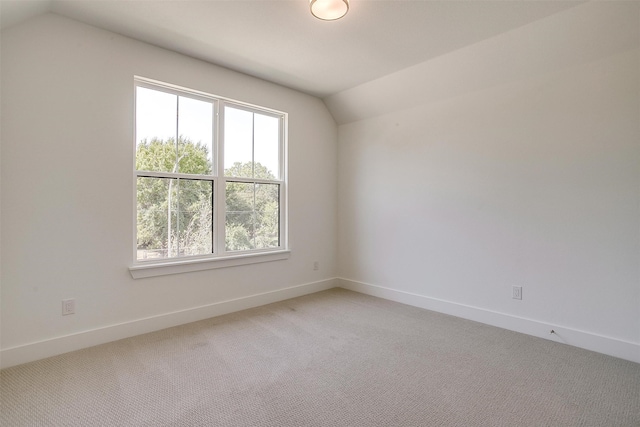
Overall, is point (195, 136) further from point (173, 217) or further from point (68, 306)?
point (68, 306)

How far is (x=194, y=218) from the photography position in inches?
126

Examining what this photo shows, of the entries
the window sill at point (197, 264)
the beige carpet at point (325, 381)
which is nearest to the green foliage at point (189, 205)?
the window sill at point (197, 264)

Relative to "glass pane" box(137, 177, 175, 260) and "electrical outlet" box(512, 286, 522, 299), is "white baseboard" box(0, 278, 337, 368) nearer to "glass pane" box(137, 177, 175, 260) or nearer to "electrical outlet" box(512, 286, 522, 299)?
"glass pane" box(137, 177, 175, 260)

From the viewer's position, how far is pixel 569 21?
7.80 feet

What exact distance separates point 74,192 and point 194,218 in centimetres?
100

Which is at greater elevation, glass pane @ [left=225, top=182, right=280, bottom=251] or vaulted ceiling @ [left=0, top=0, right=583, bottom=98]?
vaulted ceiling @ [left=0, top=0, right=583, bottom=98]

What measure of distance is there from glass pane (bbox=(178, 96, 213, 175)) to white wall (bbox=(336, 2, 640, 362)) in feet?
5.98

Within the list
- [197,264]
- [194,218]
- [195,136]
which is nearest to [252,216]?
[194,218]

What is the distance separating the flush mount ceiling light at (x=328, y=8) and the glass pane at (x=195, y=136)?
162cm

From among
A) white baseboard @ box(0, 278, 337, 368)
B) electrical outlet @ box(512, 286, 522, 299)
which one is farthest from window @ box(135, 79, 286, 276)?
electrical outlet @ box(512, 286, 522, 299)

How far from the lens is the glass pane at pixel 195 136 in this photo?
3119mm

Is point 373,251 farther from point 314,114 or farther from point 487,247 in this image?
point 314,114

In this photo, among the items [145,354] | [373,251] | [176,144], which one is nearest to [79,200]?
[176,144]

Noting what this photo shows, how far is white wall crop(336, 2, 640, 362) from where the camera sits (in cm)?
244
